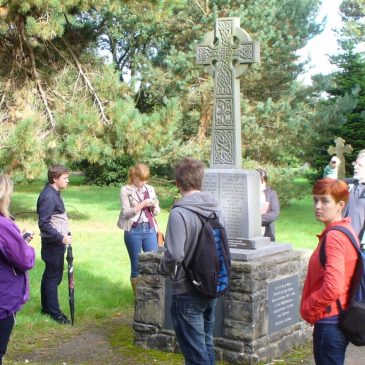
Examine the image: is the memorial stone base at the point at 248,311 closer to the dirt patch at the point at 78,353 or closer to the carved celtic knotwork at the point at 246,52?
the dirt patch at the point at 78,353

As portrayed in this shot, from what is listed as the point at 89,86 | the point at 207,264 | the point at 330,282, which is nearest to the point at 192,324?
the point at 207,264

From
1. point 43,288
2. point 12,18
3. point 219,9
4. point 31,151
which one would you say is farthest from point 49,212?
point 219,9

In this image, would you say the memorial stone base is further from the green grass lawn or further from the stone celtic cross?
the stone celtic cross

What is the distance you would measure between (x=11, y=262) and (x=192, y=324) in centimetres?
128

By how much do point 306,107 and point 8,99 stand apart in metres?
9.86

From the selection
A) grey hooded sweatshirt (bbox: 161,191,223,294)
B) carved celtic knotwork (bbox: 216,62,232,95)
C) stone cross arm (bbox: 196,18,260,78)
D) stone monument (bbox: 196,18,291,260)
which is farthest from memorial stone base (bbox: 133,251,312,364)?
stone cross arm (bbox: 196,18,260,78)

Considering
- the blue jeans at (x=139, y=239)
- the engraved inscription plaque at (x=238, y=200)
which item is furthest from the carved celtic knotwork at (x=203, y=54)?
the blue jeans at (x=139, y=239)

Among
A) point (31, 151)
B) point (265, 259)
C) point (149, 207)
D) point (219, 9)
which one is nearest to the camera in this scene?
point (265, 259)

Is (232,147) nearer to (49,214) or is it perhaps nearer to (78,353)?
(49,214)

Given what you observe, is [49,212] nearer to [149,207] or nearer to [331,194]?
[149,207]

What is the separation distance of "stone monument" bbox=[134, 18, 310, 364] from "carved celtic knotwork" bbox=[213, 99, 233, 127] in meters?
0.01

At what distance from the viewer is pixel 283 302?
18.4 ft

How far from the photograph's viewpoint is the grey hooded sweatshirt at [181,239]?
150 inches

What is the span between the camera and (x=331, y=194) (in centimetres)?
339
